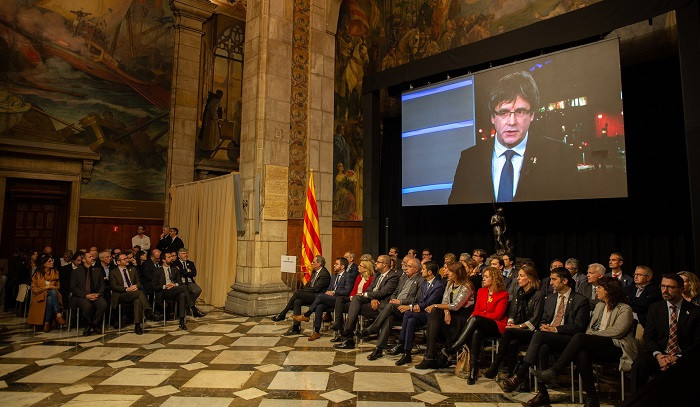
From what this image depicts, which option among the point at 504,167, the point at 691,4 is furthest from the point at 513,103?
the point at 691,4

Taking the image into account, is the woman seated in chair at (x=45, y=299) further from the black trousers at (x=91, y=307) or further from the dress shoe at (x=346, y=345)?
the dress shoe at (x=346, y=345)

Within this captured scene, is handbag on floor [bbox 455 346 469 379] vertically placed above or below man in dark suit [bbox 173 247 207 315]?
below

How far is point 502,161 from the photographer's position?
24.3ft

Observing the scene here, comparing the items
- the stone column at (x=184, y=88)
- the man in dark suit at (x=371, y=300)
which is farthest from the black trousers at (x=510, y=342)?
the stone column at (x=184, y=88)

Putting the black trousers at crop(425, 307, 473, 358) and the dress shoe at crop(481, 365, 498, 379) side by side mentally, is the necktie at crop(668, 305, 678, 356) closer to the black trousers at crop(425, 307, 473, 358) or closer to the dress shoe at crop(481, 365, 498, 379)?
the dress shoe at crop(481, 365, 498, 379)

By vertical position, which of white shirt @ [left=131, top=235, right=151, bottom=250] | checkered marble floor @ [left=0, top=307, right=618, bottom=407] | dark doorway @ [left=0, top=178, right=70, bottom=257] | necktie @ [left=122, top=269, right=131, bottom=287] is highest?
dark doorway @ [left=0, top=178, right=70, bottom=257]

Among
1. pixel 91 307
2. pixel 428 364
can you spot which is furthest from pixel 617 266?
pixel 91 307

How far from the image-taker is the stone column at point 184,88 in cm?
1174

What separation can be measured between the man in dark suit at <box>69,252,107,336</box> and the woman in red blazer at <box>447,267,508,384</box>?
4.84m

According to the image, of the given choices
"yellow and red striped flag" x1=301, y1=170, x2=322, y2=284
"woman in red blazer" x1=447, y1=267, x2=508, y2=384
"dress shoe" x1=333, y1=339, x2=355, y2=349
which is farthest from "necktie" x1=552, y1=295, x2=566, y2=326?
"yellow and red striped flag" x1=301, y1=170, x2=322, y2=284

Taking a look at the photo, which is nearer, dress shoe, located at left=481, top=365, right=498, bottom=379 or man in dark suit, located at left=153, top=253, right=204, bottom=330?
dress shoe, located at left=481, top=365, right=498, bottom=379

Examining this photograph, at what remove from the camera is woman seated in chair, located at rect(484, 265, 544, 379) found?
413cm

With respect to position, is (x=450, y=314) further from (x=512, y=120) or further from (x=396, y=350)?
(x=512, y=120)

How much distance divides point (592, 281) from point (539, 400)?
1930mm
